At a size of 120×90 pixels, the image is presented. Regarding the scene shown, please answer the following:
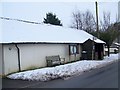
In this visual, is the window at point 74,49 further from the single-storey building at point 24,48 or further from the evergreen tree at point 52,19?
the evergreen tree at point 52,19

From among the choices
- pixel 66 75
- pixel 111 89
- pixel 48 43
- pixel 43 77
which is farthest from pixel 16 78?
pixel 48 43

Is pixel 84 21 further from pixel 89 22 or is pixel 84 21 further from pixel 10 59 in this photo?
pixel 10 59

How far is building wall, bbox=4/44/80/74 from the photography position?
63.9ft

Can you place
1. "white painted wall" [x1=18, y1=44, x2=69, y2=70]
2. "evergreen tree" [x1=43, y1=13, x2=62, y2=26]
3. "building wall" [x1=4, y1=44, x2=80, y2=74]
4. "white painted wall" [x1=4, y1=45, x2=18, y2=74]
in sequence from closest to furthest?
"white painted wall" [x1=4, y1=45, x2=18, y2=74] → "building wall" [x1=4, y1=44, x2=80, y2=74] → "white painted wall" [x1=18, y1=44, x2=69, y2=70] → "evergreen tree" [x1=43, y1=13, x2=62, y2=26]

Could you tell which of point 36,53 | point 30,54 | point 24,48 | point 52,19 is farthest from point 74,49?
point 52,19

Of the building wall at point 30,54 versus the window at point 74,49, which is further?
the window at point 74,49

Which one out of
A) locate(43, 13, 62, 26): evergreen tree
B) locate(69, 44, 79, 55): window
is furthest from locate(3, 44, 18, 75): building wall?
locate(43, 13, 62, 26): evergreen tree

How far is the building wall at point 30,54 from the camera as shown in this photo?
63.9 ft

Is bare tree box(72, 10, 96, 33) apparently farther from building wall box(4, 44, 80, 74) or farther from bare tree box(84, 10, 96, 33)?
building wall box(4, 44, 80, 74)

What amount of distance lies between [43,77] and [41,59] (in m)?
7.47

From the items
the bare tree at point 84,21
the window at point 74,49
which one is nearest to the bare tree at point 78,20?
the bare tree at point 84,21

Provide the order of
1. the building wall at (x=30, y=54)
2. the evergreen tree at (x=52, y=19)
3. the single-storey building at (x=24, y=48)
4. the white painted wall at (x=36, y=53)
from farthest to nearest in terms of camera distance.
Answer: the evergreen tree at (x=52, y=19)
the white painted wall at (x=36, y=53)
the building wall at (x=30, y=54)
the single-storey building at (x=24, y=48)

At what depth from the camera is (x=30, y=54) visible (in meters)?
22.1

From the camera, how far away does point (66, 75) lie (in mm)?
17734
